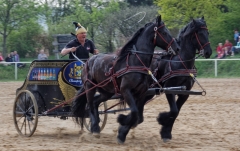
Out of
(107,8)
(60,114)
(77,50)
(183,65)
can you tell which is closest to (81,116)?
(60,114)

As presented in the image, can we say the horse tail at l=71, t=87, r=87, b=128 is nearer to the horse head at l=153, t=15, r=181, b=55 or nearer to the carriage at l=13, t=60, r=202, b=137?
the carriage at l=13, t=60, r=202, b=137

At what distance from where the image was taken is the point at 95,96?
955 cm

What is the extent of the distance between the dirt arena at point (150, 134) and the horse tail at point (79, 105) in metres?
0.35

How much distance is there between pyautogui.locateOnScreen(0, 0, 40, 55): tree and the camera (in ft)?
100

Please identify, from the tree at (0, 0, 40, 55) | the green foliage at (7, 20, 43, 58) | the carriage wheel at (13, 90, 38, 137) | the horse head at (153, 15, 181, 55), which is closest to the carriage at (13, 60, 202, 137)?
the carriage wheel at (13, 90, 38, 137)

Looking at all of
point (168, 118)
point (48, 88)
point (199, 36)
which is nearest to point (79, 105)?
point (48, 88)

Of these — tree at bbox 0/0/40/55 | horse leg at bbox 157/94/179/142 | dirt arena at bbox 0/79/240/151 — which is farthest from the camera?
tree at bbox 0/0/40/55

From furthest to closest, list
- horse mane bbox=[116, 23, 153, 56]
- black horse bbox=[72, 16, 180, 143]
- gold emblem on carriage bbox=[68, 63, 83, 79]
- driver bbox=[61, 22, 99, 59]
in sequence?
driver bbox=[61, 22, 99, 59]
gold emblem on carriage bbox=[68, 63, 83, 79]
horse mane bbox=[116, 23, 153, 56]
black horse bbox=[72, 16, 180, 143]

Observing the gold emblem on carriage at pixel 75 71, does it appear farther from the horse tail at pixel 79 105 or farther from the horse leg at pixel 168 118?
the horse leg at pixel 168 118

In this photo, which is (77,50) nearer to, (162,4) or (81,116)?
(81,116)

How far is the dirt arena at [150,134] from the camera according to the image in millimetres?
8219

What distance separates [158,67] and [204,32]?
0.95 metres

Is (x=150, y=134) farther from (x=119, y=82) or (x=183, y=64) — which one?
(x=119, y=82)

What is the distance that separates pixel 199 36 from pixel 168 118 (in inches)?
56.1
